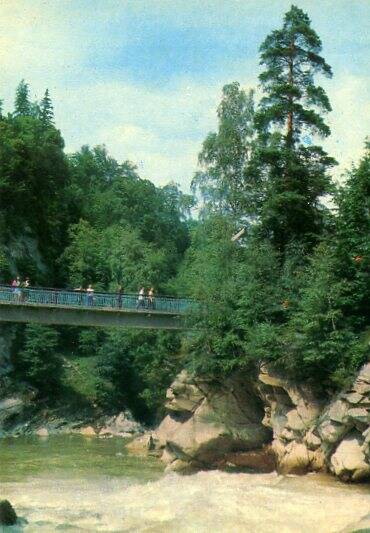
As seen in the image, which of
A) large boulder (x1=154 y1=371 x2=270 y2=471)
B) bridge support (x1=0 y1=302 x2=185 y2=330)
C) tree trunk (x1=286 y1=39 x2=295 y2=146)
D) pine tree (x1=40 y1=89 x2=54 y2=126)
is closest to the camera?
large boulder (x1=154 y1=371 x2=270 y2=471)

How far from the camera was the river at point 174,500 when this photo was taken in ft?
58.9

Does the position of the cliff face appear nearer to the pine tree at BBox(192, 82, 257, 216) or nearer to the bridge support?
the bridge support

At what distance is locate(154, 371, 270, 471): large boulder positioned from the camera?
29547 millimetres

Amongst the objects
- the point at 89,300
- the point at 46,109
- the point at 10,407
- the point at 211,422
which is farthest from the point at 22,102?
the point at 211,422

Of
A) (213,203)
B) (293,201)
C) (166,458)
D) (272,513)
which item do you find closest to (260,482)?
(272,513)

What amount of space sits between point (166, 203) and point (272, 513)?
5845cm

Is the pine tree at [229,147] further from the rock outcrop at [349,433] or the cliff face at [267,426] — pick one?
the rock outcrop at [349,433]

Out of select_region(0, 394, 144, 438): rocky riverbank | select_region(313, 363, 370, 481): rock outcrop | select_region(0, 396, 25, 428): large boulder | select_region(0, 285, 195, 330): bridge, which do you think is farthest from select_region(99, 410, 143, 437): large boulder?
select_region(313, 363, 370, 481): rock outcrop

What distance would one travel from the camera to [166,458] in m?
32.3

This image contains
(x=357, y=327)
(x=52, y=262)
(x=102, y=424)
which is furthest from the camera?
(x=52, y=262)

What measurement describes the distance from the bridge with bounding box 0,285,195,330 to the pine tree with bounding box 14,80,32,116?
54402mm

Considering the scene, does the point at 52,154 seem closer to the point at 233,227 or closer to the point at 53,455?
the point at 233,227

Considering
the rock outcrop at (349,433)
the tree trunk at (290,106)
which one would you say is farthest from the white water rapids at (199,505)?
the tree trunk at (290,106)

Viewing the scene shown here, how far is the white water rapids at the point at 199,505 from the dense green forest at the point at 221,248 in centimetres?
470
